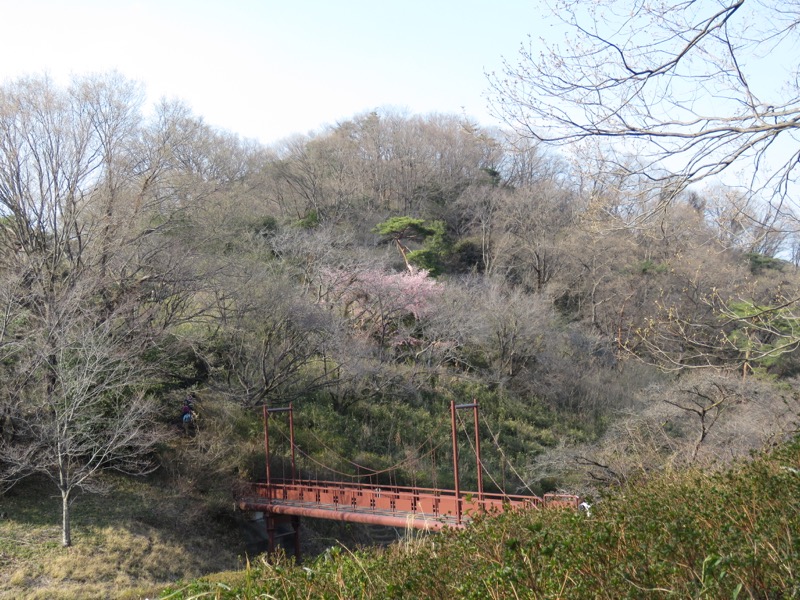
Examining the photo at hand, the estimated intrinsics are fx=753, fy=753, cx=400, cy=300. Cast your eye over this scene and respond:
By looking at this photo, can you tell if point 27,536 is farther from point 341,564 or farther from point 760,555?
point 760,555

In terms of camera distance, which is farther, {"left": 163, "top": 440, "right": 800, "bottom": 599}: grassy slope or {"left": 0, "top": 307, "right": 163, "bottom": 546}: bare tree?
{"left": 0, "top": 307, "right": 163, "bottom": 546}: bare tree

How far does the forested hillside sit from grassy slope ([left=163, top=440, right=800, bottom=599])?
3.09 m

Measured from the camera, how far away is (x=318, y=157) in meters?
49.5

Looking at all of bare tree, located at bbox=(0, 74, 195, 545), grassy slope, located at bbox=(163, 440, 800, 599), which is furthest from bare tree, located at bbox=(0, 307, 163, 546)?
grassy slope, located at bbox=(163, 440, 800, 599)

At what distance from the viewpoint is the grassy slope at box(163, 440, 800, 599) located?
3.60m

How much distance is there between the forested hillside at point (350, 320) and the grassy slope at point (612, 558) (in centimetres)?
309

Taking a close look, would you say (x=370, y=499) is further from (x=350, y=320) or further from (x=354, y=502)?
(x=350, y=320)

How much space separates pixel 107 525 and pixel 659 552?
18345mm

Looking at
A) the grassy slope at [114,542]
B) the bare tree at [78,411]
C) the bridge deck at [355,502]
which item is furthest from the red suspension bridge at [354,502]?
the bare tree at [78,411]

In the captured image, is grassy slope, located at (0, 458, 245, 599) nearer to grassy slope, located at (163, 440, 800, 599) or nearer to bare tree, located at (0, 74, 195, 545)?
bare tree, located at (0, 74, 195, 545)

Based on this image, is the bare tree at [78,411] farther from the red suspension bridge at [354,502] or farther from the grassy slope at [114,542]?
the red suspension bridge at [354,502]

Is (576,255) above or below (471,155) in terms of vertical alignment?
below

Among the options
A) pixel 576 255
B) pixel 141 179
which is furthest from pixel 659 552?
pixel 576 255

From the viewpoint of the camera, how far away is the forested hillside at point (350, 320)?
61.1 feet
